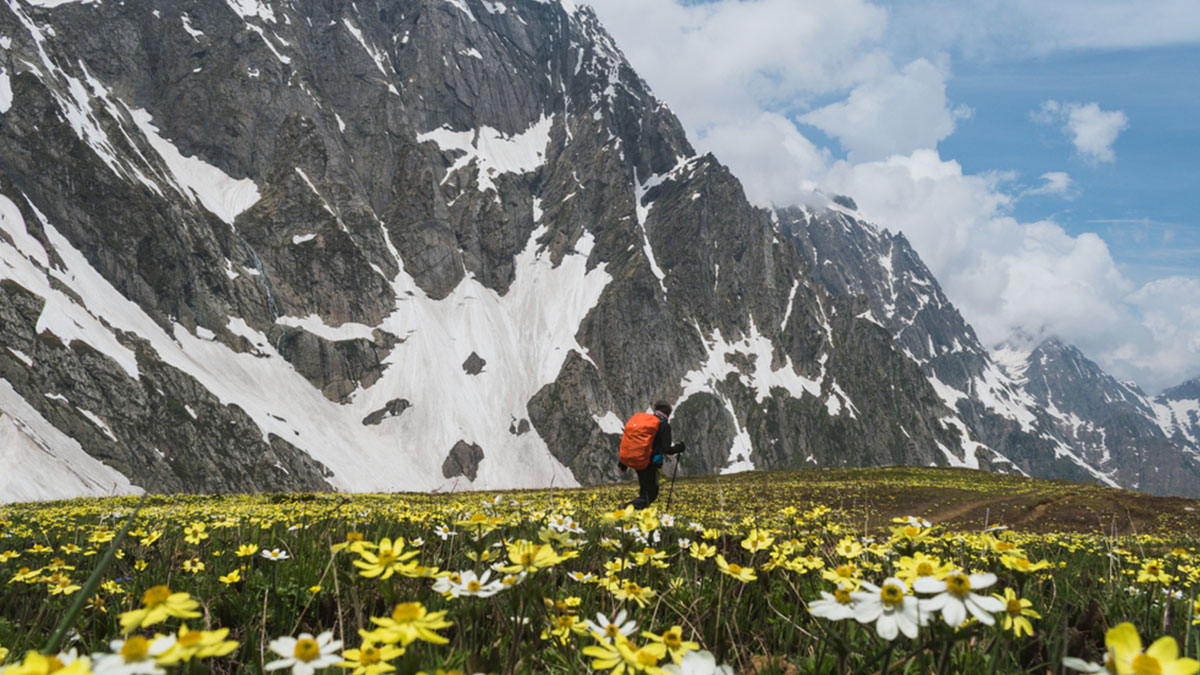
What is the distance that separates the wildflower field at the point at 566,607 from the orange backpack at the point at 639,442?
4.99 meters

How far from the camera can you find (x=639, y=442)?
11.3 m

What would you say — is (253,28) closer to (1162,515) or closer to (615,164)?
(615,164)

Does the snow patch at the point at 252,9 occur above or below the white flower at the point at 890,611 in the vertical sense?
above

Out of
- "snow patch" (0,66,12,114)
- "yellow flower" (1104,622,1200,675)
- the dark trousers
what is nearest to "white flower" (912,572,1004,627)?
"yellow flower" (1104,622,1200,675)

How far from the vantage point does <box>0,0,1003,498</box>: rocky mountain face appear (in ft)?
261

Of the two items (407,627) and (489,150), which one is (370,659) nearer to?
(407,627)

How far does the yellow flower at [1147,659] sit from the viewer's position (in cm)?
95

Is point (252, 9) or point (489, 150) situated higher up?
point (252, 9)

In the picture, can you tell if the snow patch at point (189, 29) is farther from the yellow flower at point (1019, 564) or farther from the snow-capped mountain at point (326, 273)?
the yellow flower at point (1019, 564)

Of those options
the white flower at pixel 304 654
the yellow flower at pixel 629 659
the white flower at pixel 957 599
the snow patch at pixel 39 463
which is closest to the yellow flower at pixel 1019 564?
the white flower at pixel 957 599

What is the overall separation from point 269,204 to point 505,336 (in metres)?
61.3

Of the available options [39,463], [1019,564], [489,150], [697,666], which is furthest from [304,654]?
[489,150]

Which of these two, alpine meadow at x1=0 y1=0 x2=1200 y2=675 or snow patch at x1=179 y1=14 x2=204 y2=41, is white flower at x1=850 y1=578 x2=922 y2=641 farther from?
snow patch at x1=179 y1=14 x2=204 y2=41

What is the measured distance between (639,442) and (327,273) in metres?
136
